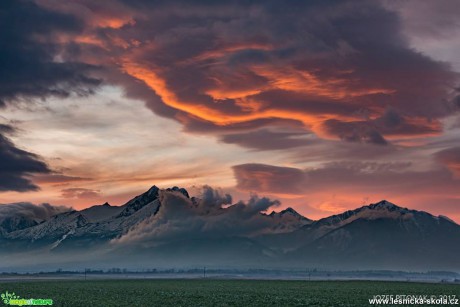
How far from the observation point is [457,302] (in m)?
141

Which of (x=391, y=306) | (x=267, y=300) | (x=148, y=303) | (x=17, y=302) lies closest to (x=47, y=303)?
(x=17, y=302)

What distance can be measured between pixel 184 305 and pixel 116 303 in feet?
50.2

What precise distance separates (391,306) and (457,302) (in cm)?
1742

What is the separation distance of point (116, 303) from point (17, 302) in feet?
68.4

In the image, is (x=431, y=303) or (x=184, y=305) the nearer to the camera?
(x=184, y=305)

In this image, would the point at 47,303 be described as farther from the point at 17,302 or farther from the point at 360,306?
the point at 360,306

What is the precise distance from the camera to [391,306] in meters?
135

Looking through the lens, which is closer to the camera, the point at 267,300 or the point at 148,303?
the point at 148,303

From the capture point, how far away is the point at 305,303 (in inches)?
5404

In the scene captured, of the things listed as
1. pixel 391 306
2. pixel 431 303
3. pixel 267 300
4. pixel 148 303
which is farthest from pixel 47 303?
pixel 431 303

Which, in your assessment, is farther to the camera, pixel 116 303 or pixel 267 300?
pixel 267 300

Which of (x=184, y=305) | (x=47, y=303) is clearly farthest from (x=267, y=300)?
(x=47, y=303)

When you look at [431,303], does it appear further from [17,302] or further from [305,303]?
[17,302]

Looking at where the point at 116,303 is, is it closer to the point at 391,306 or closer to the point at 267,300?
the point at 267,300
